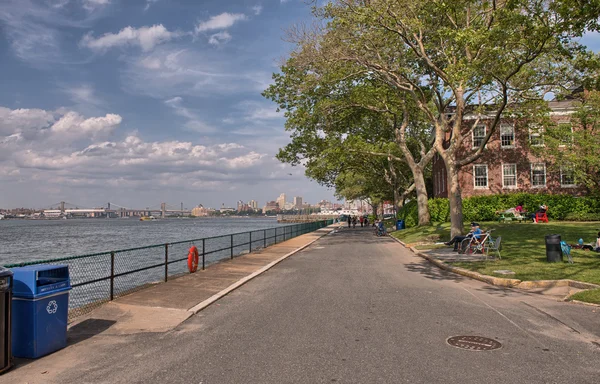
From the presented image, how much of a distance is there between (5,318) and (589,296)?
10.7 metres

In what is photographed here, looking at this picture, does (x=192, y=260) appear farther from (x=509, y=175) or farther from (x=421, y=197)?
(x=509, y=175)

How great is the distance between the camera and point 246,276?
13117 mm

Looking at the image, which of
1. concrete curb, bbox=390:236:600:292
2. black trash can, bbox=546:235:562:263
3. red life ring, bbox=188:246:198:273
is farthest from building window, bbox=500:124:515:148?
red life ring, bbox=188:246:198:273

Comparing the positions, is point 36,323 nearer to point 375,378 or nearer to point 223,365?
point 223,365

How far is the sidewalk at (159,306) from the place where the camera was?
290 inches

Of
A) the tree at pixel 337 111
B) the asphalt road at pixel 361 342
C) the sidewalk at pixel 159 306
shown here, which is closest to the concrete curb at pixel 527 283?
the asphalt road at pixel 361 342

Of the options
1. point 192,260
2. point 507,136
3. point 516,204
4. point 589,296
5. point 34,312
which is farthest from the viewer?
point 507,136

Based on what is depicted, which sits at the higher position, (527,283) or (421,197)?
(421,197)

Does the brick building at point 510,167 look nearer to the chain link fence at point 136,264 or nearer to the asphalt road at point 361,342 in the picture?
the chain link fence at point 136,264

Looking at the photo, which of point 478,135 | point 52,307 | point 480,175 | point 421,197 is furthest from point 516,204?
point 52,307

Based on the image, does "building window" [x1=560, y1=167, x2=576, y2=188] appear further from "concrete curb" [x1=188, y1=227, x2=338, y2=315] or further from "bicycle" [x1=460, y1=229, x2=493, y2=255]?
"concrete curb" [x1=188, y1=227, x2=338, y2=315]

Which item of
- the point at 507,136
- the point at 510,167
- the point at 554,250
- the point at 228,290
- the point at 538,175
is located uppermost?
the point at 507,136

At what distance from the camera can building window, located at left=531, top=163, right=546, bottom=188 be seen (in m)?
39.2

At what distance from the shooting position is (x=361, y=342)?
6.36 meters
